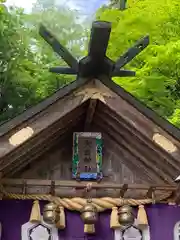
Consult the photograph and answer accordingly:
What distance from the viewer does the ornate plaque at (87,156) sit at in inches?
188

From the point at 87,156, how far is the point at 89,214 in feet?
2.54

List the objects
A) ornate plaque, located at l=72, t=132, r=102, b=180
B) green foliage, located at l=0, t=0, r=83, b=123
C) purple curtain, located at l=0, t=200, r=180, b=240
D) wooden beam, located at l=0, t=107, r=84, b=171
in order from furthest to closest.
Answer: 1. green foliage, located at l=0, t=0, r=83, b=123
2. ornate plaque, located at l=72, t=132, r=102, b=180
3. purple curtain, located at l=0, t=200, r=180, b=240
4. wooden beam, located at l=0, t=107, r=84, b=171

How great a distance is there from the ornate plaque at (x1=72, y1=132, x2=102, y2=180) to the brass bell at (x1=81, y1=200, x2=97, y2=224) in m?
0.47

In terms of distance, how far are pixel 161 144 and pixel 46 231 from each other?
1.51 m

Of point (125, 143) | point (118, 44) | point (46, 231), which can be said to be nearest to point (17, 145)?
point (46, 231)

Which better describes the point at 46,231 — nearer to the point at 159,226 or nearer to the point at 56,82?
the point at 159,226

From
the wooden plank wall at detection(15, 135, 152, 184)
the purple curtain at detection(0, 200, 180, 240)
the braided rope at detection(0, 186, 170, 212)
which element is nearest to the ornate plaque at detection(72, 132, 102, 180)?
the wooden plank wall at detection(15, 135, 152, 184)

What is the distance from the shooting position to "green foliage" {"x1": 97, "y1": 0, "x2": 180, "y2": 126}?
11188 millimetres

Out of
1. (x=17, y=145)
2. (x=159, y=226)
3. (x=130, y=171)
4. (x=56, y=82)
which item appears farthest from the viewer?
(x=56, y=82)

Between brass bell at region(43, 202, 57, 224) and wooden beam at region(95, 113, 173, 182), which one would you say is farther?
wooden beam at region(95, 113, 173, 182)

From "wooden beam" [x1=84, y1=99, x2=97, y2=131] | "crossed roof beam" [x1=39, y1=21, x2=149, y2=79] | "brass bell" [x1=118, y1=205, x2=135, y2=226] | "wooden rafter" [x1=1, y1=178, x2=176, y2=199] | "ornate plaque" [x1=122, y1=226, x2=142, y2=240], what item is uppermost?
"crossed roof beam" [x1=39, y1=21, x2=149, y2=79]

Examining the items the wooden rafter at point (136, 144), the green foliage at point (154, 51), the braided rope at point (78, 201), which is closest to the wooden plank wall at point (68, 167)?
the wooden rafter at point (136, 144)

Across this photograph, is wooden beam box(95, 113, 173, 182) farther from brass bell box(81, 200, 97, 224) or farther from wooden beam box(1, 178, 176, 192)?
brass bell box(81, 200, 97, 224)

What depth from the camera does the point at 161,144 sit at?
456cm
